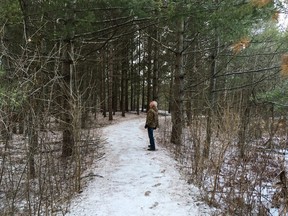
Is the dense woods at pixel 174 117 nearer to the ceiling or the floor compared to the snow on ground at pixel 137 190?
nearer to the ceiling

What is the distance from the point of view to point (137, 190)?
612 centimetres

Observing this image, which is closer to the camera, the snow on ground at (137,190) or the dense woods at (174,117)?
the dense woods at (174,117)

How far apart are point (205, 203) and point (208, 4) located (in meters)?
4.67

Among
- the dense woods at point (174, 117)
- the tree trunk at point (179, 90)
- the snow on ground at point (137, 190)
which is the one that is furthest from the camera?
the tree trunk at point (179, 90)

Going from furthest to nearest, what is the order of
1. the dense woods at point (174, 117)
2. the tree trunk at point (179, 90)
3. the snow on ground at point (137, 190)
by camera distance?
the tree trunk at point (179, 90), the snow on ground at point (137, 190), the dense woods at point (174, 117)

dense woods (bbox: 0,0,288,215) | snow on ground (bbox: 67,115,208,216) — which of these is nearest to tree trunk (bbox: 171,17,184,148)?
dense woods (bbox: 0,0,288,215)

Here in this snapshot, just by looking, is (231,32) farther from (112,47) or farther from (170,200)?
(112,47)

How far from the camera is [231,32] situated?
760 centimetres

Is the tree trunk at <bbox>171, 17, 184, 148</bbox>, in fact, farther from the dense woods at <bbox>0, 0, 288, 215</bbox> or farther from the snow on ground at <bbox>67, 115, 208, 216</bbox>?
the snow on ground at <bbox>67, 115, 208, 216</bbox>

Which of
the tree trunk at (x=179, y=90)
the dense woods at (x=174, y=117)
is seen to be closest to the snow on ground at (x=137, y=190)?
the dense woods at (x=174, y=117)

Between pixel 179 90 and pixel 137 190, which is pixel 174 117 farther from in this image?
pixel 137 190

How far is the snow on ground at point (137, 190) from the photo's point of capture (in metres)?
5.23

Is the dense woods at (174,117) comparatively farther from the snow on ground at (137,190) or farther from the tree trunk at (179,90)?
the snow on ground at (137,190)

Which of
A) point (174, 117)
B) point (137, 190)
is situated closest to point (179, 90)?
point (174, 117)
